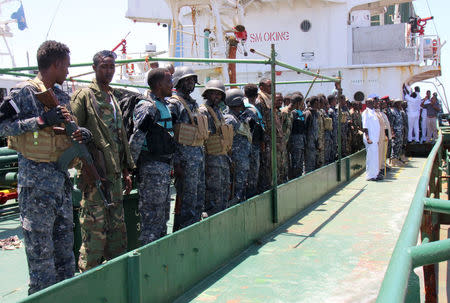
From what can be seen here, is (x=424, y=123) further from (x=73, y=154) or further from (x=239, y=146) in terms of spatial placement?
(x=73, y=154)

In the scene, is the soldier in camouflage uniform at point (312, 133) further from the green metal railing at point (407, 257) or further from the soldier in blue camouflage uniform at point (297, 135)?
the green metal railing at point (407, 257)

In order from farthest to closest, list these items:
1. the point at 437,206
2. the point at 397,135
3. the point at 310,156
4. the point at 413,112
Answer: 1. the point at 413,112
2. the point at 397,135
3. the point at 310,156
4. the point at 437,206

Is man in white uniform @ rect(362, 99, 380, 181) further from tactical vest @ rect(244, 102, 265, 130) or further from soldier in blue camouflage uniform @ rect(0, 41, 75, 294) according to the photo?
soldier in blue camouflage uniform @ rect(0, 41, 75, 294)

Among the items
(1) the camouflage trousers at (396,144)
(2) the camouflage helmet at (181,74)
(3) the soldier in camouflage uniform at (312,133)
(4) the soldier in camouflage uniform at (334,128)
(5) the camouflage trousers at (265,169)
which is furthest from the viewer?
(1) the camouflage trousers at (396,144)

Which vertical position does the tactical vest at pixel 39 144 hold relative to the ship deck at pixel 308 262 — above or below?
above

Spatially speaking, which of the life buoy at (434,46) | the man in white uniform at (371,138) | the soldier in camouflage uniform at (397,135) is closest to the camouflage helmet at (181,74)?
the man in white uniform at (371,138)

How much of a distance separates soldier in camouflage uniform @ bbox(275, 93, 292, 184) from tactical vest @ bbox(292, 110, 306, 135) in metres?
0.26

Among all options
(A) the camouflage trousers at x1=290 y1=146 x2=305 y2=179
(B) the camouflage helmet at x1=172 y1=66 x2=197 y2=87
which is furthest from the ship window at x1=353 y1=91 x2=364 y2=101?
(B) the camouflage helmet at x1=172 y1=66 x2=197 y2=87

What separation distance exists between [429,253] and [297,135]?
625 cm

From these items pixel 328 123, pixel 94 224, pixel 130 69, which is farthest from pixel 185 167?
pixel 130 69

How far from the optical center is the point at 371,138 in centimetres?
886

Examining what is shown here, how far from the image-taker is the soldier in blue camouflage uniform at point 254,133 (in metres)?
5.42

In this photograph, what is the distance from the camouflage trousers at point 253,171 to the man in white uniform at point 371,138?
3.87 meters

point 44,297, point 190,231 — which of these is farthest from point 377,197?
point 44,297
